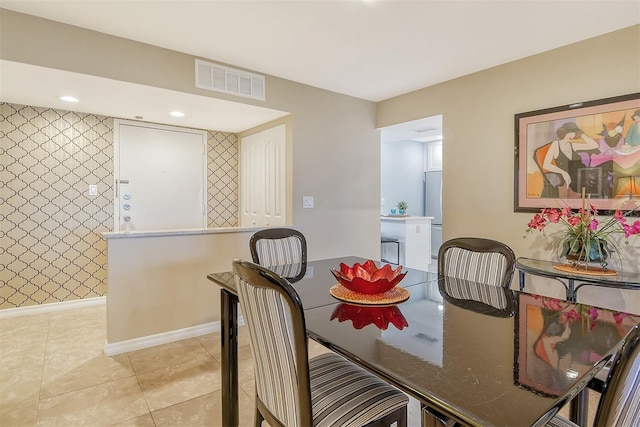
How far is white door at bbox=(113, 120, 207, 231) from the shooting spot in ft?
12.2

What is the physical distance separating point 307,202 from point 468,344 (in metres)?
2.59

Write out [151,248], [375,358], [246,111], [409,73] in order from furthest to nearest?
[246,111]
[409,73]
[151,248]
[375,358]

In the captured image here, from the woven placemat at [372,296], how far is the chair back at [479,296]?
0.21 m

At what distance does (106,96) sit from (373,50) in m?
2.24

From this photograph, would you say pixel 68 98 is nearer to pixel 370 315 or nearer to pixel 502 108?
pixel 370 315

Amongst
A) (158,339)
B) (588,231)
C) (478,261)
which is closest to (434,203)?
(588,231)

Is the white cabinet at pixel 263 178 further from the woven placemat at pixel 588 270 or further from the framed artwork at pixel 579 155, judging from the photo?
the woven placemat at pixel 588 270

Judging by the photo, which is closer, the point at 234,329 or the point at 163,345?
the point at 234,329

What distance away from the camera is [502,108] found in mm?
2922

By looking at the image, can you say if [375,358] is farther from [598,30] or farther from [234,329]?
[598,30]

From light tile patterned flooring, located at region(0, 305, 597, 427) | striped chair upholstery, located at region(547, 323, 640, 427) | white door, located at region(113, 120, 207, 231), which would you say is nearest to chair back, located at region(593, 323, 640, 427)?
striped chair upholstery, located at region(547, 323, 640, 427)

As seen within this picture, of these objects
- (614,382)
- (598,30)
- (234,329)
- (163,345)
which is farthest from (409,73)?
(163,345)

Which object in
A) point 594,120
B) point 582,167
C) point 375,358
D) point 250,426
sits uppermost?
point 594,120

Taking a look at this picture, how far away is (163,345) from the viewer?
279 centimetres
